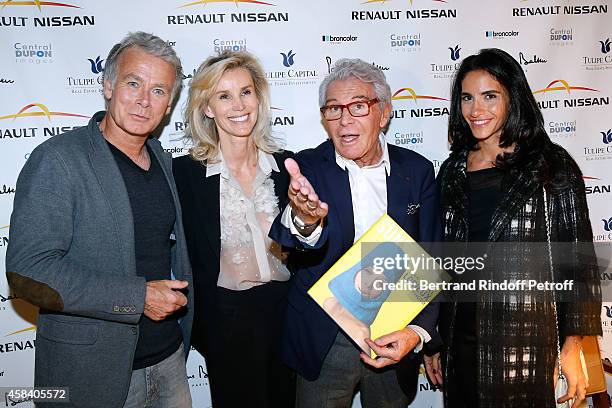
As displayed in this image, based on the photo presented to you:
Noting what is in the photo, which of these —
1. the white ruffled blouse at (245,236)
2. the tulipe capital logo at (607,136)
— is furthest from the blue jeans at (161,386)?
the tulipe capital logo at (607,136)

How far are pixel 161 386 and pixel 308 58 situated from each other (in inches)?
81.4

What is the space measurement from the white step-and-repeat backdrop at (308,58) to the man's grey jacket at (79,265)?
3.81ft

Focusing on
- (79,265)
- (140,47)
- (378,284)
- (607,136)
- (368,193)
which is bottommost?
(378,284)

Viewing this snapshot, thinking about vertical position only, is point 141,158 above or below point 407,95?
below

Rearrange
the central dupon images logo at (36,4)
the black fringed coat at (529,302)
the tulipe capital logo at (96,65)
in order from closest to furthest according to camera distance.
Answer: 1. the black fringed coat at (529,302)
2. the central dupon images logo at (36,4)
3. the tulipe capital logo at (96,65)

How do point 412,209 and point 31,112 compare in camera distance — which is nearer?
point 412,209

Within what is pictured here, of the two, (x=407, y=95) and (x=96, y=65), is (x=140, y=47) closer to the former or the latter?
(x=96, y=65)

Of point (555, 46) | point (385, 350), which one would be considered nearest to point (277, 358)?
point (385, 350)

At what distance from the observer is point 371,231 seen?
1.94m

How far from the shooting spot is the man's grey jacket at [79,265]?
1.73m

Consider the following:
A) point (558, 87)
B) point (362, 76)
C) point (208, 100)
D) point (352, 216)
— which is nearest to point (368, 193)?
point (352, 216)

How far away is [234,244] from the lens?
2.28 m

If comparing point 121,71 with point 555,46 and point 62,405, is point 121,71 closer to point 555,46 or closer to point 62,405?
point 62,405

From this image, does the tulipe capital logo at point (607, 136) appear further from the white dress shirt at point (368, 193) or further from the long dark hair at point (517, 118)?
the white dress shirt at point (368, 193)
